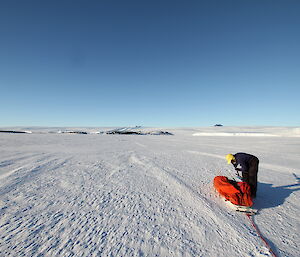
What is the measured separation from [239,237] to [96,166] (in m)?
4.84

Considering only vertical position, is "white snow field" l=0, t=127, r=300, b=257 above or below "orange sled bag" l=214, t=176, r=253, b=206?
below

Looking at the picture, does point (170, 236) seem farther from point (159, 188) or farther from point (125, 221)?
point (159, 188)

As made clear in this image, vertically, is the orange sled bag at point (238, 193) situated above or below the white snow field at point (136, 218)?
above

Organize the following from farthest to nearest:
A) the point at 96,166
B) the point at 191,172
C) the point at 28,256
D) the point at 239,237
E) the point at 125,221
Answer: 1. the point at 96,166
2. the point at 191,172
3. the point at 125,221
4. the point at 239,237
5. the point at 28,256

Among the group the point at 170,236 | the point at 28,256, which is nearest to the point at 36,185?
the point at 28,256

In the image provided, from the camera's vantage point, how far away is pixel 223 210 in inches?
105

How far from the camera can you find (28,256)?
1.70 metres

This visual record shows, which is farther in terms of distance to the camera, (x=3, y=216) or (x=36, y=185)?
(x=36, y=185)

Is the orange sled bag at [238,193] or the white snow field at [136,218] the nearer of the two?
the white snow field at [136,218]

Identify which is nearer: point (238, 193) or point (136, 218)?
point (136, 218)

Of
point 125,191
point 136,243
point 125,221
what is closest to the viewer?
point 136,243

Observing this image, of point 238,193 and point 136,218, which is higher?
point 238,193

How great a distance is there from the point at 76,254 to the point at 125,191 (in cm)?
170

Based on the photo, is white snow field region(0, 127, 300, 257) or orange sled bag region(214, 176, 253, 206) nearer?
white snow field region(0, 127, 300, 257)
